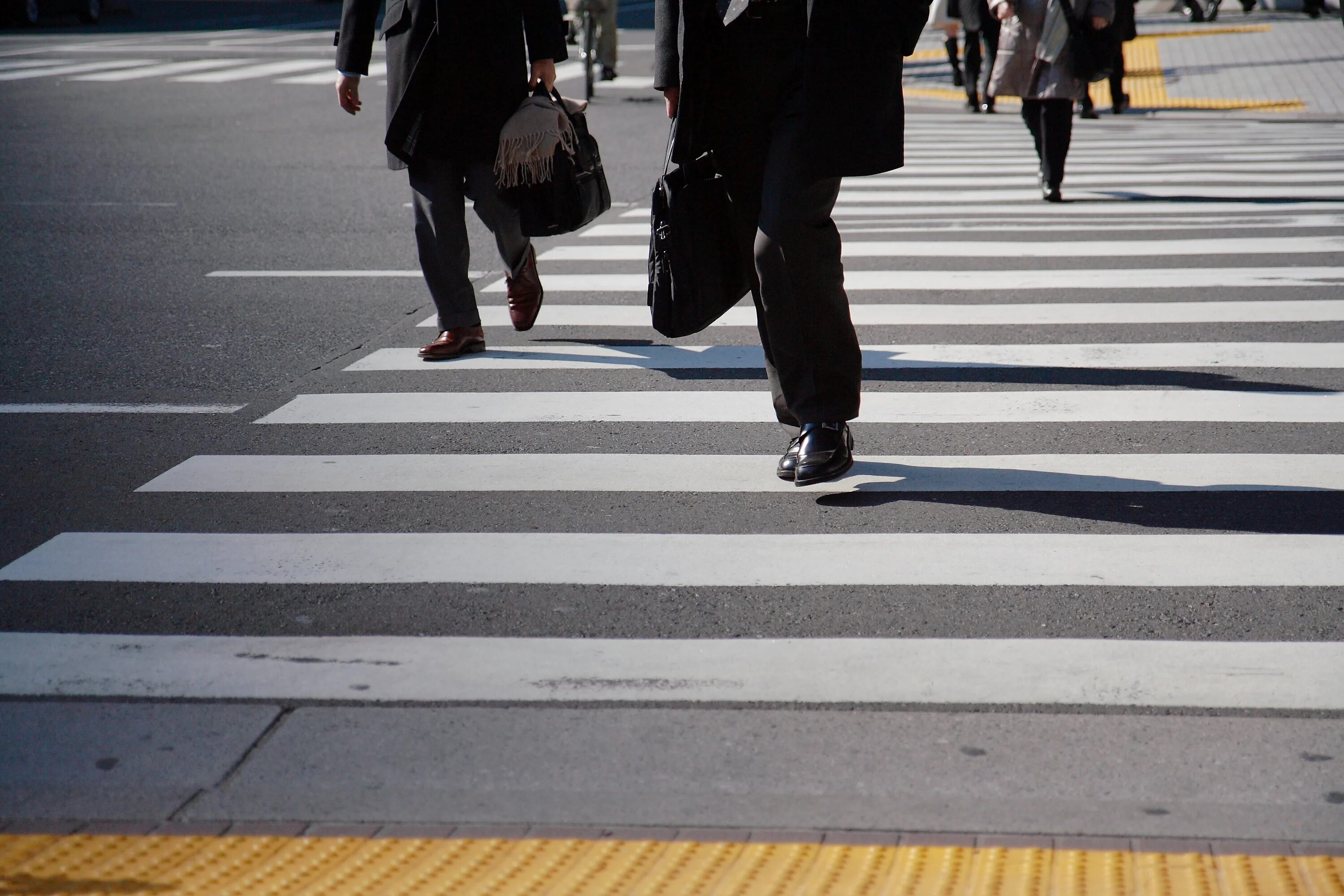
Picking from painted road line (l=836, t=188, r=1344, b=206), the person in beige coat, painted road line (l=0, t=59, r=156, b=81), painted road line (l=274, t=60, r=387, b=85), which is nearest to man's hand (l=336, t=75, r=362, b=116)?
the person in beige coat

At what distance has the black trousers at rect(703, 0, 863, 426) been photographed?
4.09 metres

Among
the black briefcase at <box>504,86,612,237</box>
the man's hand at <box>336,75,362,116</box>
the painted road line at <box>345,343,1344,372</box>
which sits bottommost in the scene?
the painted road line at <box>345,343,1344,372</box>

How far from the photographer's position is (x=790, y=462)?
4.44 meters

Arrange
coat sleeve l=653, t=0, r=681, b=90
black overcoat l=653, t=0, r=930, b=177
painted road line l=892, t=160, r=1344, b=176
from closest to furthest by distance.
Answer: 1. black overcoat l=653, t=0, r=930, b=177
2. coat sleeve l=653, t=0, r=681, b=90
3. painted road line l=892, t=160, r=1344, b=176

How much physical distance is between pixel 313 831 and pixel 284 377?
355cm

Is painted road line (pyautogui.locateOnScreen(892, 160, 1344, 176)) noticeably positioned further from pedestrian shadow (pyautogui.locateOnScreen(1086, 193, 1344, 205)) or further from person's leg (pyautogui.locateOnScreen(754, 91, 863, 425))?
person's leg (pyautogui.locateOnScreen(754, 91, 863, 425))

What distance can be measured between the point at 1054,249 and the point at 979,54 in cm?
978

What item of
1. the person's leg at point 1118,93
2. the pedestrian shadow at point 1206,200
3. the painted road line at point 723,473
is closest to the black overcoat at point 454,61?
the painted road line at point 723,473

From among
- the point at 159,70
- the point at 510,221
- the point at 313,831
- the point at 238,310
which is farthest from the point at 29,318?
the point at 159,70

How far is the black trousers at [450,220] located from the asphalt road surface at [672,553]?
10.3 inches

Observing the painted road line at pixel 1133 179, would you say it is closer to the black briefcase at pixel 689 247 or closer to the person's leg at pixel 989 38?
the person's leg at pixel 989 38

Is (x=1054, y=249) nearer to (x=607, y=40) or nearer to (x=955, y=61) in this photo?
(x=955, y=61)

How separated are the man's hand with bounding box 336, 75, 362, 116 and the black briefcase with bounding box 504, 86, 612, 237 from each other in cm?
71

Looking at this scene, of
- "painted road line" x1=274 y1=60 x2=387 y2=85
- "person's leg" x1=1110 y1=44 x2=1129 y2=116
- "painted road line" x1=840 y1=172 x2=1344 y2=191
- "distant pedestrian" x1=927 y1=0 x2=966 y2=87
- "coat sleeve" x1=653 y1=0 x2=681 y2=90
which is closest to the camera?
"coat sleeve" x1=653 y1=0 x2=681 y2=90
